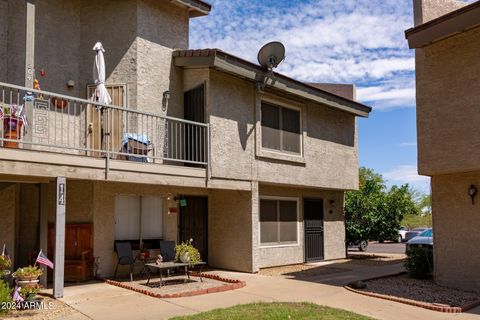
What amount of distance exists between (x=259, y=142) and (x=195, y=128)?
227cm

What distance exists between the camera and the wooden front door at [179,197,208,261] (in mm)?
15171

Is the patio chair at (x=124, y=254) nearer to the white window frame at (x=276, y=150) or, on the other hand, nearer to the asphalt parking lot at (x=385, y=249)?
the white window frame at (x=276, y=150)

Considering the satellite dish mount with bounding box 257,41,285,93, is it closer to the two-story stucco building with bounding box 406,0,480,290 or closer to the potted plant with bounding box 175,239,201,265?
the two-story stucco building with bounding box 406,0,480,290

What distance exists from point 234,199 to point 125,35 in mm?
5698

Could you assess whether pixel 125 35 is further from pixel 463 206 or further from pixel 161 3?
pixel 463 206

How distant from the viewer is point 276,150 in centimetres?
1574

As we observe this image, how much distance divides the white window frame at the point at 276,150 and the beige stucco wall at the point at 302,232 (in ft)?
3.82

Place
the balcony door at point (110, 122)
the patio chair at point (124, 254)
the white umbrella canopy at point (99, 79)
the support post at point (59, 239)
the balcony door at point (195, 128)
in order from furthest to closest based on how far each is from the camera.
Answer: the balcony door at point (195, 128), the balcony door at point (110, 122), the patio chair at point (124, 254), the white umbrella canopy at point (99, 79), the support post at point (59, 239)

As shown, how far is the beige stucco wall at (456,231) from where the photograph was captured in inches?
451

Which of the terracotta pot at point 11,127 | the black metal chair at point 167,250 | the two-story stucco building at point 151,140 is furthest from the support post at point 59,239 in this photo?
the black metal chair at point 167,250

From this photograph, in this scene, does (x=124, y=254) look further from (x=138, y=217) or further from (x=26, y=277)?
(x=26, y=277)

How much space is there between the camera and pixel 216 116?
44.7 feet

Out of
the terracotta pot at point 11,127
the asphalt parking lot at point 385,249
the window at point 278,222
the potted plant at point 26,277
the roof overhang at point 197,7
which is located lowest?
the asphalt parking lot at point 385,249

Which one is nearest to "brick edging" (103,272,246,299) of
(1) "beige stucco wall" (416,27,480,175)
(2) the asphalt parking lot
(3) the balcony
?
(3) the balcony
